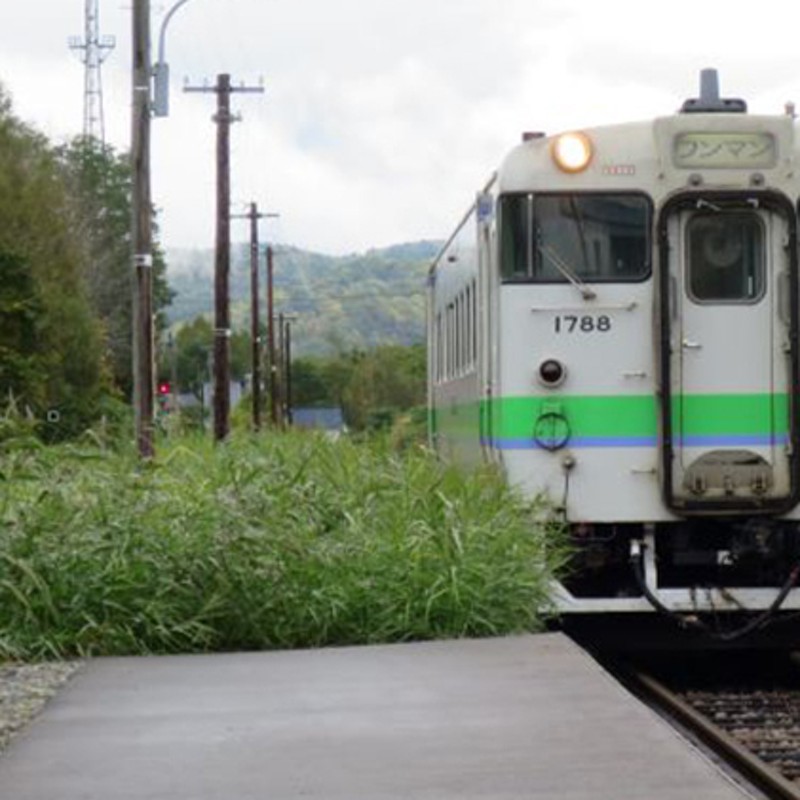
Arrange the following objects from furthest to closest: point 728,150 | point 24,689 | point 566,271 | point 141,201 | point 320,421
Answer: point 320,421
point 141,201
point 566,271
point 728,150
point 24,689

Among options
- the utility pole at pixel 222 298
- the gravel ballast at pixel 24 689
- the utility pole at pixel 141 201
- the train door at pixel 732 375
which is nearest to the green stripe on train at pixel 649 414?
the train door at pixel 732 375

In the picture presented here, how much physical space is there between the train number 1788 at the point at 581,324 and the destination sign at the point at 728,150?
3.69 ft

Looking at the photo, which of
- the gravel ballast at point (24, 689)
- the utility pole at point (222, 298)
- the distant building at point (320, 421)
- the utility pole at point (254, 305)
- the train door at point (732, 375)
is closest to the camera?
the gravel ballast at point (24, 689)

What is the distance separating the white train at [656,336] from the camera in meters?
12.6

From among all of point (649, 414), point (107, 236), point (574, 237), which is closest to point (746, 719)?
point (649, 414)

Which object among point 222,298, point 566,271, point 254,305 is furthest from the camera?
point 254,305

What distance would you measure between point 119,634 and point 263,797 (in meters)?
4.40

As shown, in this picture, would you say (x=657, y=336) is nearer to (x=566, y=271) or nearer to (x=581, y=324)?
(x=581, y=324)

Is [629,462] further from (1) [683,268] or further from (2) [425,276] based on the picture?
(2) [425,276]

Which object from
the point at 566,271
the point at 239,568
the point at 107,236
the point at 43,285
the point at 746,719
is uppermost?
the point at 107,236

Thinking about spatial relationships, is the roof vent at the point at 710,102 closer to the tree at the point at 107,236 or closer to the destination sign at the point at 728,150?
the destination sign at the point at 728,150

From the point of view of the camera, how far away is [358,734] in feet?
27.9

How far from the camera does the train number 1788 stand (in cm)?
1272

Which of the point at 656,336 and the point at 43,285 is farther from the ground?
the point at 43,285
